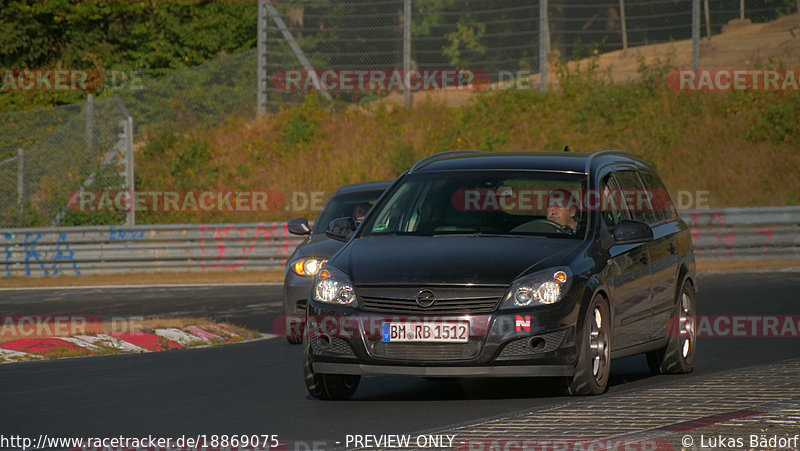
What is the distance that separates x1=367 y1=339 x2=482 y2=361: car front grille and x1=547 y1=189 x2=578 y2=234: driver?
58.6 inches

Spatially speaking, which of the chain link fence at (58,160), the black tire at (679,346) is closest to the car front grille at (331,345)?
the black tire at (679,346)

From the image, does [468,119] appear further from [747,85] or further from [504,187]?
[504,187]

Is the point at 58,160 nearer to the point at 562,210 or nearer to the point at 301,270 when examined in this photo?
the point at 301,270

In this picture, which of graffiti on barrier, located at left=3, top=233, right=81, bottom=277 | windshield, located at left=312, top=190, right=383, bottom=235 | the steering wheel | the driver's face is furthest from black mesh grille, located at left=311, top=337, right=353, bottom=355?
graffiti on barrier, located at left=3, top=233, right=81, bottom=277

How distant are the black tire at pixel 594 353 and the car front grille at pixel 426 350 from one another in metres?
0.72

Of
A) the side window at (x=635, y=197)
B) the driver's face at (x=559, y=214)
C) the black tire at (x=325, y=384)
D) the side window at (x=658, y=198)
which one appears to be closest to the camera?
the black tire at (x=325, y=384)

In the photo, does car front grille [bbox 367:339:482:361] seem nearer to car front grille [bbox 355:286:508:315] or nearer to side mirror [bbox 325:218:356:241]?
car front grille [bbox 355:286:508:315]

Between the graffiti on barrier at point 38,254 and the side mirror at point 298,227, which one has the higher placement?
the side mirror at point 298,227

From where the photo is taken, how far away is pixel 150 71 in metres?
41.5

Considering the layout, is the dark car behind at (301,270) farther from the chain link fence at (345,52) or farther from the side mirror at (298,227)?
the chain link fence at (345,52)

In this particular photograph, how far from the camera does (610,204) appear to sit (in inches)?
392

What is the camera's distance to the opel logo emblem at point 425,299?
27.6ft

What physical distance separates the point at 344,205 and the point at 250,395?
20.2ft

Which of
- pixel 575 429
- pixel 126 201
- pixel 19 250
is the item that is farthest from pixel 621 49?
pixel 575 429
